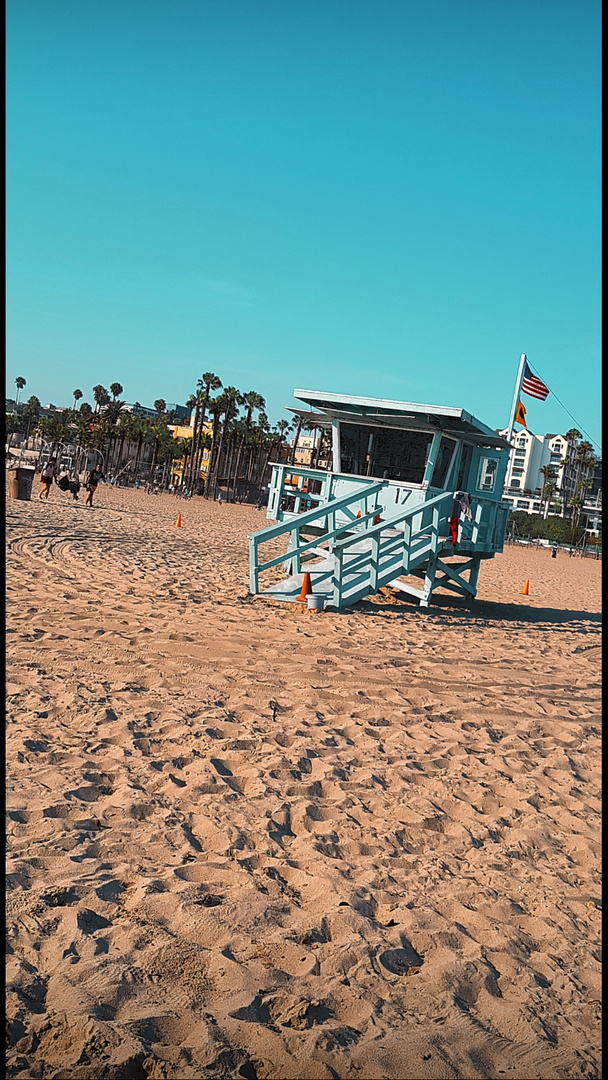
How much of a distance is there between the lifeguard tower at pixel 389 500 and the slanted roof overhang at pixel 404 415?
0.02 meters

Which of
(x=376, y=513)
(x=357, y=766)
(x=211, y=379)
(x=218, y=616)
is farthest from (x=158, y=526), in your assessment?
(x=211, y=379)

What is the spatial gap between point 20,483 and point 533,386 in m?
17.2

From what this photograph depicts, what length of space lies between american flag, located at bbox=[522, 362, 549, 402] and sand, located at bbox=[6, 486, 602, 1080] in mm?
14155

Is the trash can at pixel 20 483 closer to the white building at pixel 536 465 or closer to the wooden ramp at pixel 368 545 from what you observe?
the wooden ramp at pixel 368 545

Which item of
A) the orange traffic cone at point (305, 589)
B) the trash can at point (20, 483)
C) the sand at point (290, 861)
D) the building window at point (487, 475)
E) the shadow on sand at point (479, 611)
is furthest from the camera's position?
the trash can at point (20, 483)

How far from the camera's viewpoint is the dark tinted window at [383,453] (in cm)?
1496

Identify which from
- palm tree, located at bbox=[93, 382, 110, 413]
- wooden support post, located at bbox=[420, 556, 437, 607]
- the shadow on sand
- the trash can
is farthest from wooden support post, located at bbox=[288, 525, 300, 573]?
palm tree, located at bbox=[93, 382, 110, 413]

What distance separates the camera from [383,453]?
15.4 metres

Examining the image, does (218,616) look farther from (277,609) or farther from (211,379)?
(211,379)

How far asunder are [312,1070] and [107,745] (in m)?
3.23

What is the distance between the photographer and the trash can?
88.4 ft

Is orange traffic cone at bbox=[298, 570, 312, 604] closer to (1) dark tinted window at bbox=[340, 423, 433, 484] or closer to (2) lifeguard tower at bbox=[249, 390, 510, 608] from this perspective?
(2) lifeguard tower at bbox=[249, 390, 510, 608]

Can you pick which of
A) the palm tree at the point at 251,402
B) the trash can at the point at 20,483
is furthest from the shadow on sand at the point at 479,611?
the palm tree at the point at 251,402

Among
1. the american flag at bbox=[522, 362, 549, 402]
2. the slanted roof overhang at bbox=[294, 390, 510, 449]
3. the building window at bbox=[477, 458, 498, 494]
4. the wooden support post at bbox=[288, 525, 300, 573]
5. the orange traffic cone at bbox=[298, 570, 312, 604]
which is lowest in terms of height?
the orange traffic cone at bbox=[298, 570, 312, 604]
